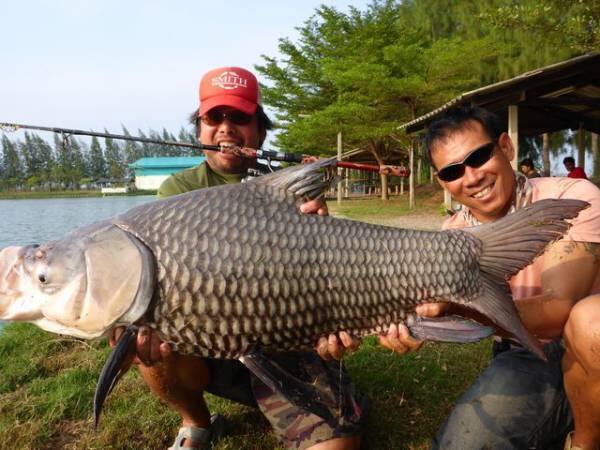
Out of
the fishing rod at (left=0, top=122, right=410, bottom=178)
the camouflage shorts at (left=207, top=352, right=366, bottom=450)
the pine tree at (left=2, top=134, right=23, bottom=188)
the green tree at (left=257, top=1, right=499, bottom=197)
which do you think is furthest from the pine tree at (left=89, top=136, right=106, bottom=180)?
the camouflage shorts at (left=207, top=352, right=366, bottom=450)

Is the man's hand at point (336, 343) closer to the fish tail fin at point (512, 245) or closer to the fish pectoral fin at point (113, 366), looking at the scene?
the fish tail fin at point (512, 245)

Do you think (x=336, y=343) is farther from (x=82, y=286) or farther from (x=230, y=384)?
(x=230, y=384)

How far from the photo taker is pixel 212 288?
196 cm

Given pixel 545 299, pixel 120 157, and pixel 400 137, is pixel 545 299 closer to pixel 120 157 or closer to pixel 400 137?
pixel 400 137

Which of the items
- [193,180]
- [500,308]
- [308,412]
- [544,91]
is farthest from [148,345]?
[544,91]

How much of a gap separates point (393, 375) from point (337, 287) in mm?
1998

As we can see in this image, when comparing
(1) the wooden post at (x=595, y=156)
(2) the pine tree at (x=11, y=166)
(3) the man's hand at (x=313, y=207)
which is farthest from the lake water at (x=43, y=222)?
(2) the pine tree at (x=11, y=166)

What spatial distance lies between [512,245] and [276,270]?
3.59 feet

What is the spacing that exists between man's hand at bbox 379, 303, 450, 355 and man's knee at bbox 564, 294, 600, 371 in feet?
2.34

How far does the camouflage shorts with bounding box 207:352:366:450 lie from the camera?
2781 mm

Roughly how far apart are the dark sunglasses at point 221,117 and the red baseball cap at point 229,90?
62 millimetres

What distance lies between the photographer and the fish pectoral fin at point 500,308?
2.02 metres

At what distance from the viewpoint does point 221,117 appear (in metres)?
3.55

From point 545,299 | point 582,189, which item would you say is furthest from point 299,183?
point 582,189
